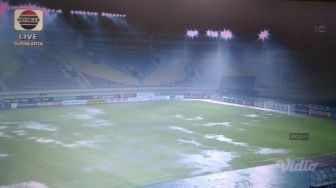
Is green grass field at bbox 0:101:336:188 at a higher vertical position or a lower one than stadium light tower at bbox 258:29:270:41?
lower

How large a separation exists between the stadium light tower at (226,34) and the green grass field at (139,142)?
1143mm

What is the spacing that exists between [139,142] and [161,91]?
1.14 m

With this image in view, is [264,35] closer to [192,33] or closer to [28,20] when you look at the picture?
[192,33]

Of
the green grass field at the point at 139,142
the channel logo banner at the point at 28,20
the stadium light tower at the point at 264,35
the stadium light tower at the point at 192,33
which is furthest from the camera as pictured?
the stadium light tower at the point at 264,35

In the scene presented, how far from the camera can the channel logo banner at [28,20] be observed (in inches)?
145

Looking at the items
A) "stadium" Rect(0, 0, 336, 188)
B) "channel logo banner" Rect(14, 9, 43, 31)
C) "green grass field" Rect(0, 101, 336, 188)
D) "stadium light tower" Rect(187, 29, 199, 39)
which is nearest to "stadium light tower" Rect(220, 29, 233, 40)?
"stadium" Rect(0, 0, 336, 188)

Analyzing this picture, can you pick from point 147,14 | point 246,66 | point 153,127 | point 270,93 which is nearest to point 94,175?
point 153,127

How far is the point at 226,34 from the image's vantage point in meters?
4.60

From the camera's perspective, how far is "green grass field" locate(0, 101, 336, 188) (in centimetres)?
389

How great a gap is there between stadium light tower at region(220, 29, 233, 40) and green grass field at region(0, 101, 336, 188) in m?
1.14

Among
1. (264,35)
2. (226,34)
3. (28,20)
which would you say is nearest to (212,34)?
(226,34)

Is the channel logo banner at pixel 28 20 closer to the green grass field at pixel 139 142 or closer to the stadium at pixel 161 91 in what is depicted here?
the stadium at pixel 161 91

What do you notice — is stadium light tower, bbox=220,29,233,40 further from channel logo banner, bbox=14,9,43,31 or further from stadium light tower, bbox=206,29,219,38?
channel logo banner, bbox=14,9,43,31

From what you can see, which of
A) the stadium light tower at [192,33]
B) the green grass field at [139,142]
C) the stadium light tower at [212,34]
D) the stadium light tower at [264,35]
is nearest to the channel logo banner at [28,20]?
the green grass field at [139,142]
